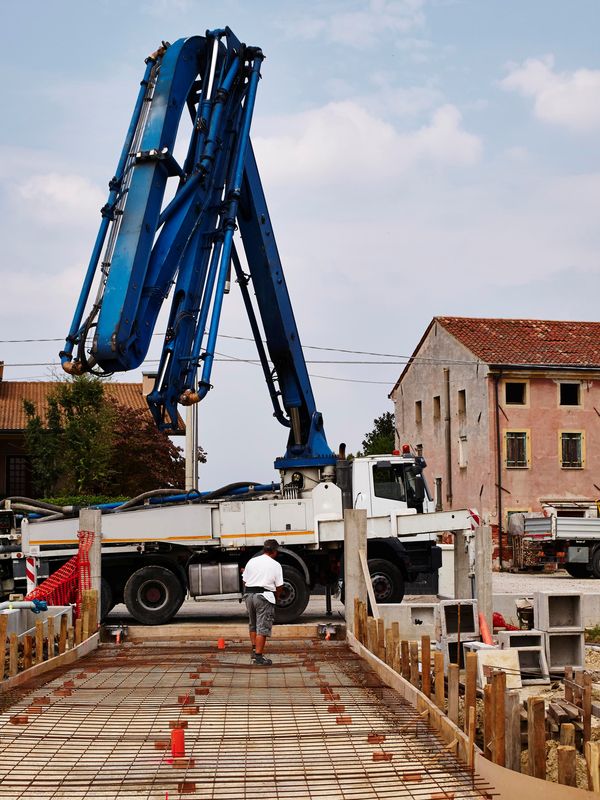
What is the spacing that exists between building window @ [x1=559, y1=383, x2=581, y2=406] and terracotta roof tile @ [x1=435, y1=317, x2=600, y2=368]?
88cm

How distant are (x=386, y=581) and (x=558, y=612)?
4393mm

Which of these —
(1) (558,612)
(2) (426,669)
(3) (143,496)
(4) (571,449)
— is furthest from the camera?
(4) (571,449)

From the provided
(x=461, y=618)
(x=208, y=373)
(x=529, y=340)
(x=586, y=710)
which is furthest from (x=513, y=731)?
(x=529, y=340)

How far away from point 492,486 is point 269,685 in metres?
29.2

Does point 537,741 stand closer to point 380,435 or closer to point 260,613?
point 260,613

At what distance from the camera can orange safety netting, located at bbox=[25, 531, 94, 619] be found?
58.4 feet

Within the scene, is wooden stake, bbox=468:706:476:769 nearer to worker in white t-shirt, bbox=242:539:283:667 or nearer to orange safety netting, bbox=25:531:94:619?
worker in white t-shirt, bbox=242:539:283:667

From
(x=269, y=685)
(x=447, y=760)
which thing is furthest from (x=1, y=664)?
(x=447, y=760)

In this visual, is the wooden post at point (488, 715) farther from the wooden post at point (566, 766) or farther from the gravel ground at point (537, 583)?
the gravel ground at point (537, 583)

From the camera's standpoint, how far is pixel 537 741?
27.3 ft

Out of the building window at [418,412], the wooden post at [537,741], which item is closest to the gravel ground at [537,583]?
the building window at [418,412]

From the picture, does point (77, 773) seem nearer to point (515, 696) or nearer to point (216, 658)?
point (515, 696)

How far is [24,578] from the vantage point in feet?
66.6

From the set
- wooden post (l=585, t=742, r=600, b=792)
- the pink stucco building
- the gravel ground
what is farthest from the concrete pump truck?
the pink stucco building
